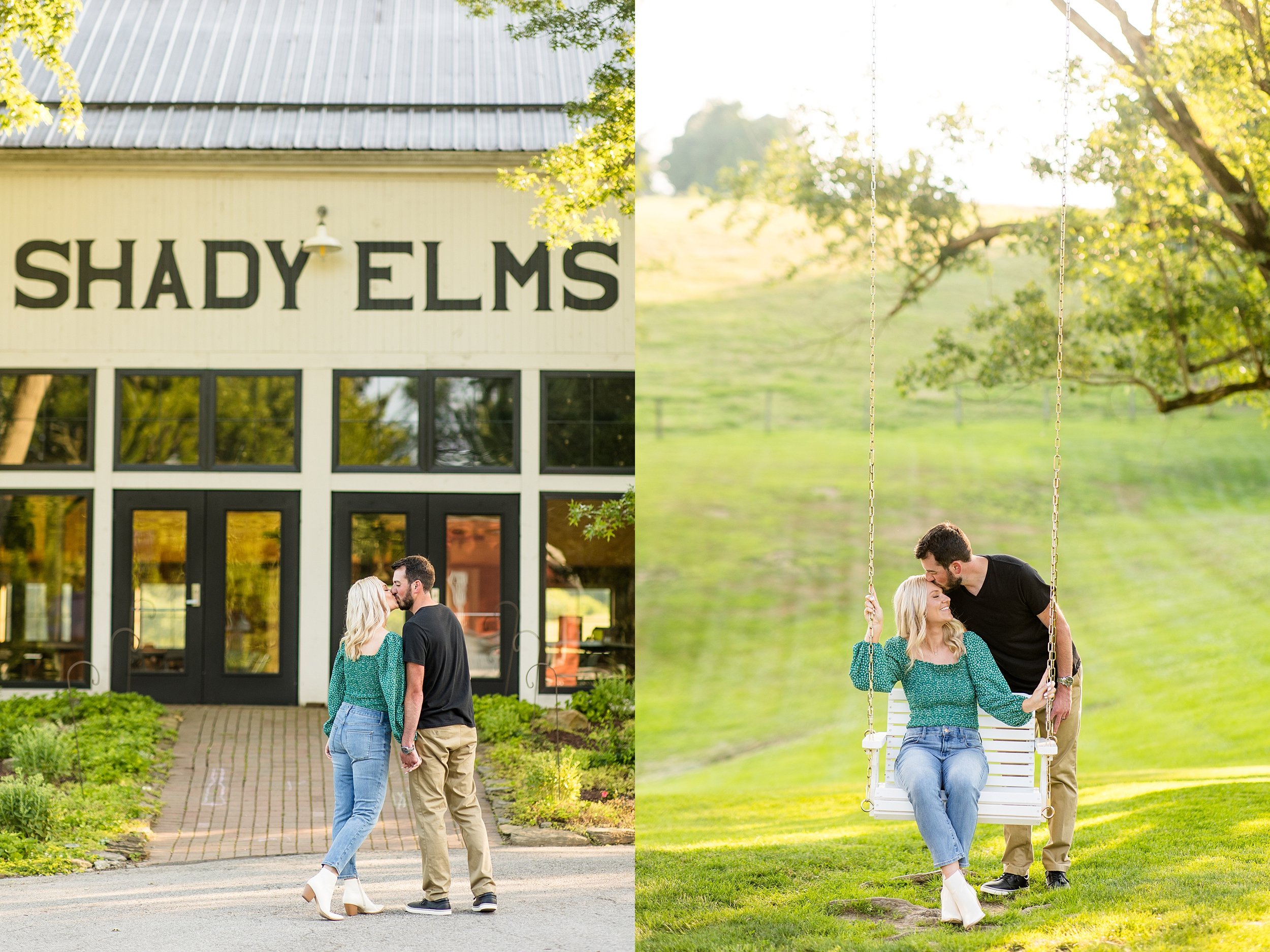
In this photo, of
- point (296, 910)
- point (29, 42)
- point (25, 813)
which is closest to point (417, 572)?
point (296, 910)

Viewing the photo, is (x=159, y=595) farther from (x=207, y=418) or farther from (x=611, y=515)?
(x=611, y=515)

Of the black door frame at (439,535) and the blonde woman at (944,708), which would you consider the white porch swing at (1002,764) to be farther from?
the black door frame at (439,535)

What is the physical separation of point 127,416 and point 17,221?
2295mm

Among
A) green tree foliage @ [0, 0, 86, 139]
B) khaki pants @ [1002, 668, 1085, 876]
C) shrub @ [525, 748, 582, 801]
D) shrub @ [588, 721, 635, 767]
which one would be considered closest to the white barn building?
shrub @ [588, 721, 635, 767]

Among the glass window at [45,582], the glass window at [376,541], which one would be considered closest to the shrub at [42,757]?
the glass window at [45,582]

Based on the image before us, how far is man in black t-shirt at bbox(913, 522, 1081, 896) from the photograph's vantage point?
17.4ft

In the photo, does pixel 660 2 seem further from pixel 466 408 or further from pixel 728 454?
pixel 466 408

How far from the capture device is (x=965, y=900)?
5105mm

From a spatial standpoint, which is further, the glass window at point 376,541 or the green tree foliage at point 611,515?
the glass window at point 376,541

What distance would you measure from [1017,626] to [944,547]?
543 millimetres

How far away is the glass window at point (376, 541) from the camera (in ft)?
41.4

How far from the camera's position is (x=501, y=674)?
1258 cm

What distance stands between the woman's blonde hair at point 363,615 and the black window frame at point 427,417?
21.9 feet

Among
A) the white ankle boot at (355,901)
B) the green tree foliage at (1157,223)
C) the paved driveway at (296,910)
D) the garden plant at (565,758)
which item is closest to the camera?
the paved driveway at (296,910)
